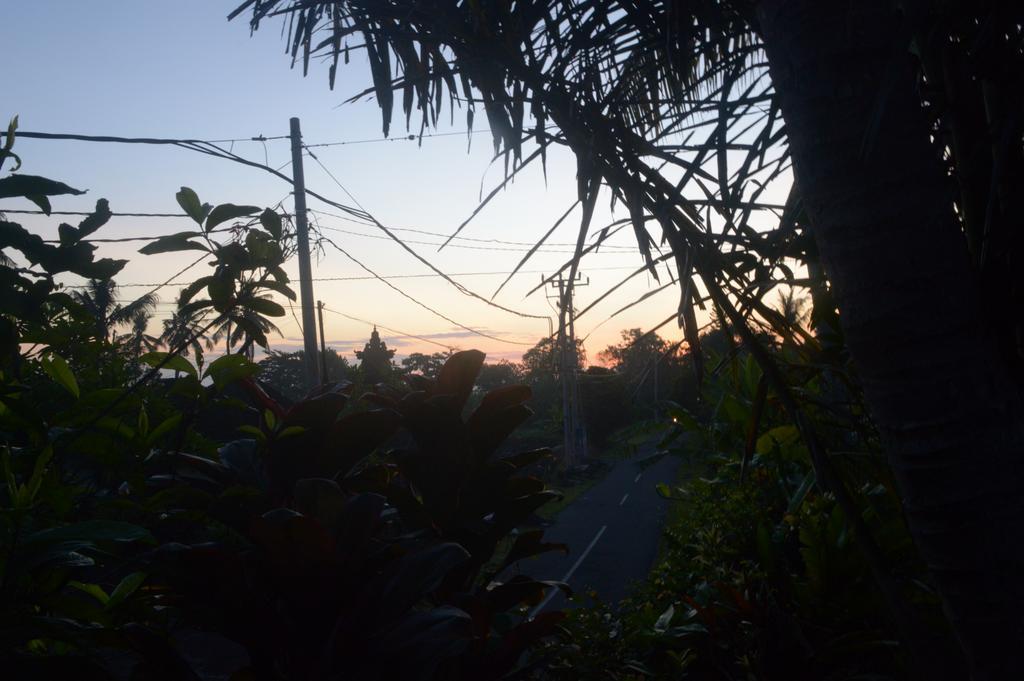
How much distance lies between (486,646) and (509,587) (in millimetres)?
309

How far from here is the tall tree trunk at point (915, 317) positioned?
1420 millimetres

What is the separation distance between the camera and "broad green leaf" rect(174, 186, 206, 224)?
6.48 ft

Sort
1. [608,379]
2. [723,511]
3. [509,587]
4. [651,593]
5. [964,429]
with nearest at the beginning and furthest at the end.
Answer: [964,429]
[608,379]
[509,587]
[651,593]
[723,511]

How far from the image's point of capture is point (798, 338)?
82.7 inches

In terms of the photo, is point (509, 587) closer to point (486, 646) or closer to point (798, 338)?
point (486, 646)

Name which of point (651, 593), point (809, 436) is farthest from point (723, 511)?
point (809, 436)

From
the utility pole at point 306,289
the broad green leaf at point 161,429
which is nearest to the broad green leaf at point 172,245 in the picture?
the broad green leaf at point 161,429

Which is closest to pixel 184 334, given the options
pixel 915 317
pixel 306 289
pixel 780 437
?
pixel 915 317

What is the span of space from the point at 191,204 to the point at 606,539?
64.4 feet

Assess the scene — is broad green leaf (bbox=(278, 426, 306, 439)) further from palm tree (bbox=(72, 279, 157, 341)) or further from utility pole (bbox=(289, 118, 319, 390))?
utility pole (bbox=(289, 118, 319, 390))

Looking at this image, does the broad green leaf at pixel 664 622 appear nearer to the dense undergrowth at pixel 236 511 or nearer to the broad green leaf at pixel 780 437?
the broad green leaf at pixel 780 437

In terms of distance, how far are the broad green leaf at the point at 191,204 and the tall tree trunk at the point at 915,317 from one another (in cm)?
140

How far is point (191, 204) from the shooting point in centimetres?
197

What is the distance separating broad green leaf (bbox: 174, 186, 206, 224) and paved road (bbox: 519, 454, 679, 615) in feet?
25.6
